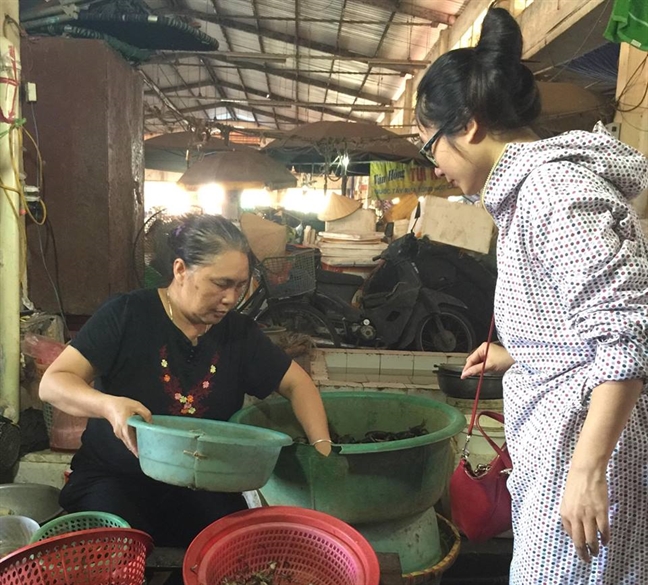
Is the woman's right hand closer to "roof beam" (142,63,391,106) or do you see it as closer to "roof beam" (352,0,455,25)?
"roof beam" (352,0,455,25)

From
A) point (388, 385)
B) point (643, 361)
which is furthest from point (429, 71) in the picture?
point (388, 385)

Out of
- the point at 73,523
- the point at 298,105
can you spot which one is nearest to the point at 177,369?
the point at 73,523

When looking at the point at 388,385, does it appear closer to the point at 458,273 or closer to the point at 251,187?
the point at 458,273

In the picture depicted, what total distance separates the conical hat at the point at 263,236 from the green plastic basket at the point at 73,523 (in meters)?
4.41

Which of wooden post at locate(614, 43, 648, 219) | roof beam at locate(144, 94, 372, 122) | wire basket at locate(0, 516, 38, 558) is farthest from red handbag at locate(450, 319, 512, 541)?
roof beam at locate(144, 94, 372, 122)

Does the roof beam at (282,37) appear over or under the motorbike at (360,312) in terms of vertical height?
over

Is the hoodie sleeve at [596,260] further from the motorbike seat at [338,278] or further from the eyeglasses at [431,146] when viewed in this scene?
the motorbike seat at [338,278]

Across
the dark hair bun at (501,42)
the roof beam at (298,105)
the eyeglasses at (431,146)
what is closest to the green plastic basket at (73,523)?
the eyeglasses at (431,146)

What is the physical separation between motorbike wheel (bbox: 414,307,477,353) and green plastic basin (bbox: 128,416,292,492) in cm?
439

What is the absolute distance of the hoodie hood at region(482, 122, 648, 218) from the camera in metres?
1.10

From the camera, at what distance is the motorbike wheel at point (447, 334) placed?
5656 millimetres

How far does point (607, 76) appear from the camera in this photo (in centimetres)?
616

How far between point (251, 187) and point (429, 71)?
639 centimetres

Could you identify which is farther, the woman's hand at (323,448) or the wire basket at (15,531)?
the wire basket at (15,531)
